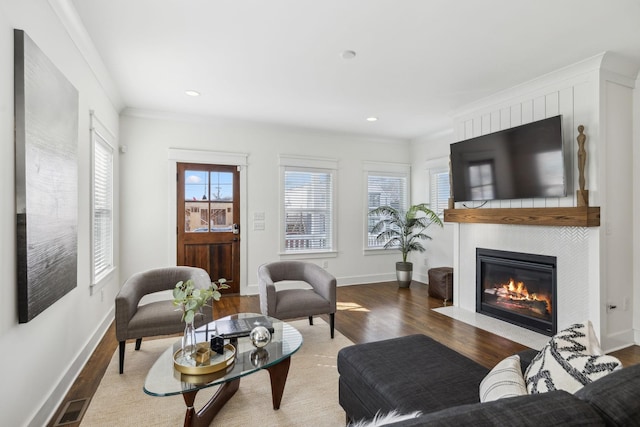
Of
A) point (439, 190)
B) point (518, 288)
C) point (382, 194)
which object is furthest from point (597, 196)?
point (382, 194)

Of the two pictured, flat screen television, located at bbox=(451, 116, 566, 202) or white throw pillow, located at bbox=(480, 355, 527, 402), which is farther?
flat screen television, located at bbox=(451, 116, 566, 202)

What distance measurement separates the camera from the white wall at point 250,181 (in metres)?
4.56

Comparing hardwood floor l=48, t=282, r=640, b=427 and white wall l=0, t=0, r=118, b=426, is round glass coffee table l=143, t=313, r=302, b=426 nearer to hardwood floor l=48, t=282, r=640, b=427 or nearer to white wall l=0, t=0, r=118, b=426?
white wall l=0, t=0, r=118, b=426

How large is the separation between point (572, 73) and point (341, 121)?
283 cm

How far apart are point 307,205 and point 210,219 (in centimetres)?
157

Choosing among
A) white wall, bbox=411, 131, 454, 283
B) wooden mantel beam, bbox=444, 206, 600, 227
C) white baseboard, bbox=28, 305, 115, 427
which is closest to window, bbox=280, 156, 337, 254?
white wall, bbox=411, 131, 454, 283

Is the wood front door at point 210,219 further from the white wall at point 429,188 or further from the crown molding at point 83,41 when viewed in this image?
the white wall at point 429,188

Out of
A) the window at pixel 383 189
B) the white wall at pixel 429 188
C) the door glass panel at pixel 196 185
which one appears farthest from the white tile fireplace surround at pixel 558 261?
the door glass panel at pixel 196 185

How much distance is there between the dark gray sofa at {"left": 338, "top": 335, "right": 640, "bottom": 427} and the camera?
0.79m

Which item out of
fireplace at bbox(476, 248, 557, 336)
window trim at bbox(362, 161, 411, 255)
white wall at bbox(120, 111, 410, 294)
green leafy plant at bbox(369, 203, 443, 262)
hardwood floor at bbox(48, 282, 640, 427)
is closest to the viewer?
hardwood floor at bbox(48, 282, 640, 427)

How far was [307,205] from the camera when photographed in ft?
18.5

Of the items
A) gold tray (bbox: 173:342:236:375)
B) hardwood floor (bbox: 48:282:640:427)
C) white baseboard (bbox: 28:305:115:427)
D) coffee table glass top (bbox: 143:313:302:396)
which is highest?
gold tray (bbox: 173:342:236:375)

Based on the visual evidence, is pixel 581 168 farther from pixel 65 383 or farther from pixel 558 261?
pixel 65 383

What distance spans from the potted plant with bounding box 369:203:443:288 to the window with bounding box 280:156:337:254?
0.83m
